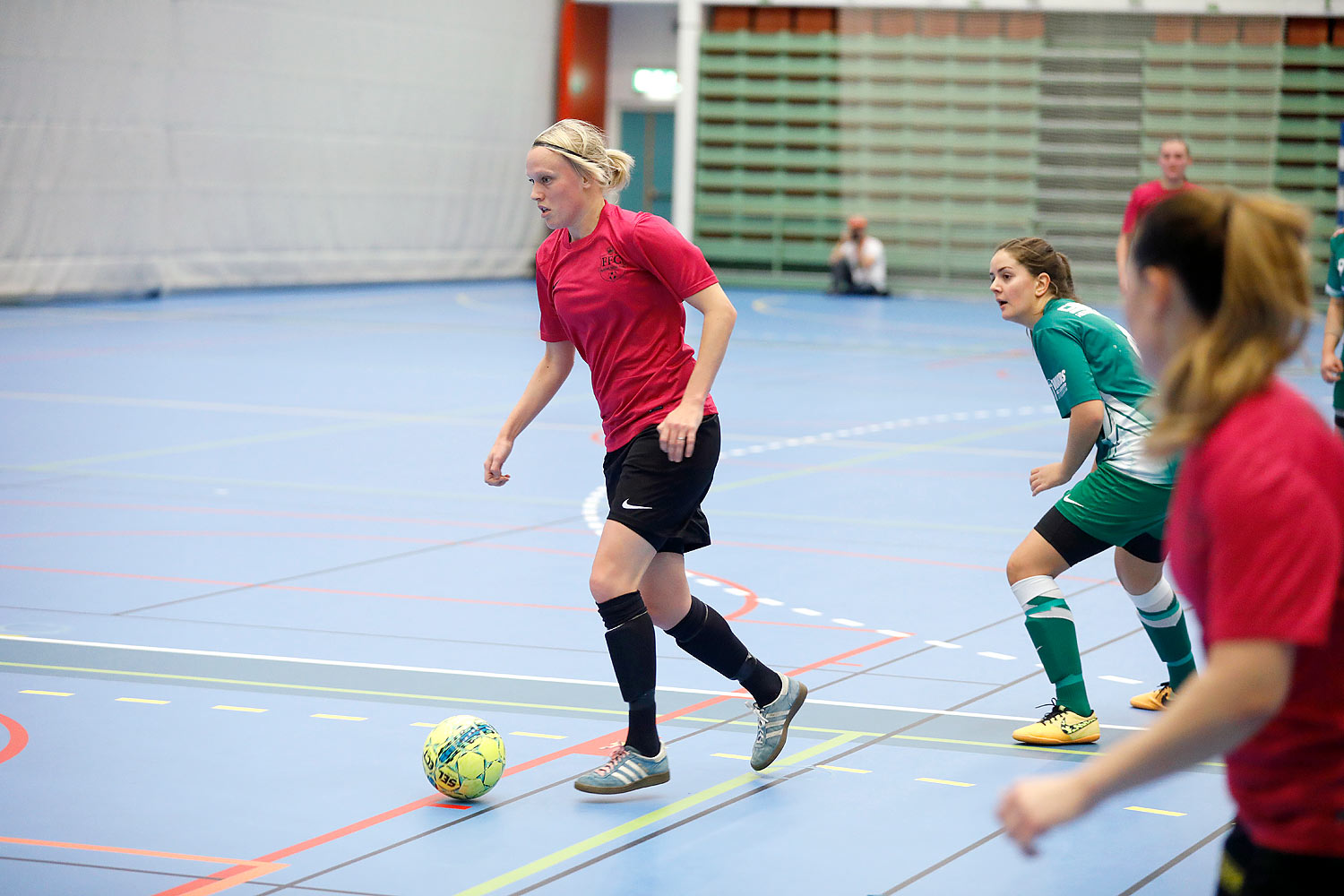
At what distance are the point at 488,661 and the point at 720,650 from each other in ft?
4.50

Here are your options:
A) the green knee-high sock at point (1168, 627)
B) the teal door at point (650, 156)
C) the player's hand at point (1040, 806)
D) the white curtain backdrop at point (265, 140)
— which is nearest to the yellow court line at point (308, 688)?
the green knee-high sock at point (1168, 627)

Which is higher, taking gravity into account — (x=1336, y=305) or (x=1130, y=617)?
(x=1336, y=305)

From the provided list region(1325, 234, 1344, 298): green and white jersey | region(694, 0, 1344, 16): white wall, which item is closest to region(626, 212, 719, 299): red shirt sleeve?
region(1325, 234, 1344, 298): green and white jersey

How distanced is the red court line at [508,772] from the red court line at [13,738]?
1.10m

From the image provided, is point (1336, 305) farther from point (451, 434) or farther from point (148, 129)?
point (148, 129)

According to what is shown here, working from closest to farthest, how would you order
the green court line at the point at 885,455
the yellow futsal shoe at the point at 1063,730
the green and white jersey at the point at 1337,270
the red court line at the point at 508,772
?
the red court line at the point at 508,772 < the yellow futsal shoe at the point at 1063,730 < the green and white jersey at the point at 1337,270 < the green court line at the point at 885,455

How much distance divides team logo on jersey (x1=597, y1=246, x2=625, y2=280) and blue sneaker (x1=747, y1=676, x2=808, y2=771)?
4.10 feet

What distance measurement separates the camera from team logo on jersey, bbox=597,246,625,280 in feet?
14.5

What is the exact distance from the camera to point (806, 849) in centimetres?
402

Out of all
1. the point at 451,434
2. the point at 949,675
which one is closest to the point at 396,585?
the point at 949,675

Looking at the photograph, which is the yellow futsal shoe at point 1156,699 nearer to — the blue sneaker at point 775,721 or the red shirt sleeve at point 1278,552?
the blue sneaker at point 775,721

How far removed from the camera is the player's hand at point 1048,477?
15.9 ft

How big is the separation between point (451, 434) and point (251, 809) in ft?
24.3

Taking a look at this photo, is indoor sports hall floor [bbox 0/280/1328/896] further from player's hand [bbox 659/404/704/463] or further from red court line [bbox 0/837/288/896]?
player's hand [bbox 659/404/704/463]
